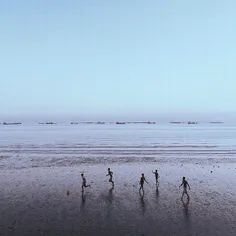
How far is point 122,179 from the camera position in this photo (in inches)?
1091

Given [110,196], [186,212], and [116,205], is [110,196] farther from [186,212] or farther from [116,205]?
[186,212]

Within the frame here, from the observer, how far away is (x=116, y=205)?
64.4ft

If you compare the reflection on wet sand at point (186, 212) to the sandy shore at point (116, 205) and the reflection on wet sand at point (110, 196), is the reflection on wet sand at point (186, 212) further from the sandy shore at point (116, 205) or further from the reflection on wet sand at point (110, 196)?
the reflection on wet sand at point (110, 196)

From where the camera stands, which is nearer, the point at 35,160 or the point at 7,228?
the point at 7,228

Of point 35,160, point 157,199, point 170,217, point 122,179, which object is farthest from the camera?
point 35,160

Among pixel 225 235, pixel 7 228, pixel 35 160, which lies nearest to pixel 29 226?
pixel 7 228

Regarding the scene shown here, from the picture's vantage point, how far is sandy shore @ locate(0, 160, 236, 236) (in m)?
15.5

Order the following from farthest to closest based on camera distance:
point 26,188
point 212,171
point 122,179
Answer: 1. point 212,171
2. point 122,179
3. point 26,188

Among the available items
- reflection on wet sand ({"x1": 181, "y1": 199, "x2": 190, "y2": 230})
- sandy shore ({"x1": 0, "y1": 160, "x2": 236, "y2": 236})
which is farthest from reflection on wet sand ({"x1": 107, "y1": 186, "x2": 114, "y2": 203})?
reflection on wet sand ({"x1": 181, "y1": 199, "x2": 190, "y2": 230})

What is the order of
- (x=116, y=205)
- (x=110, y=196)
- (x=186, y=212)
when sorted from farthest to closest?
1. (x=110, y=196)
2. (x=116, y=205)
3. (x=186, y=212)

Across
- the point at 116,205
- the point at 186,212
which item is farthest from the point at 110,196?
the point at 186,212

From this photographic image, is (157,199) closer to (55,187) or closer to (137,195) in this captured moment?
(137,195)

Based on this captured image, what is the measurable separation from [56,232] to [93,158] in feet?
85.4

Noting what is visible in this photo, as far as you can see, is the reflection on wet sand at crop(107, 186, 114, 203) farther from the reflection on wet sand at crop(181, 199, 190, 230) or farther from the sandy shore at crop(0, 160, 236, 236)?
the reflection on wet sand at crop(181, 199, 190, 230)
